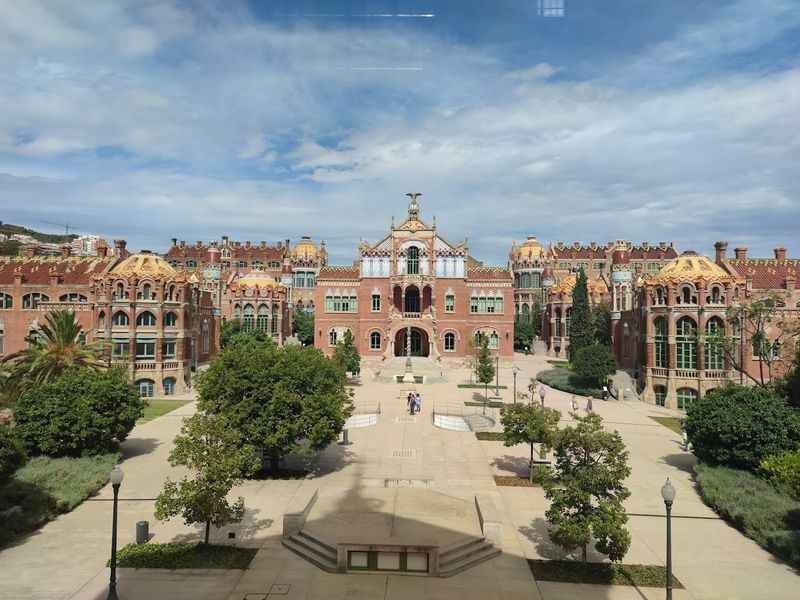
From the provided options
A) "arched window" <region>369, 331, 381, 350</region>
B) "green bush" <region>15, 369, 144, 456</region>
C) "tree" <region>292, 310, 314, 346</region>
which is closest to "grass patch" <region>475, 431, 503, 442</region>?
"green bush" <region>15, 369, 144, 456</region>

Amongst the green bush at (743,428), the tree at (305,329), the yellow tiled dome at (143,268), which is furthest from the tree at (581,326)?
the yellow tiled dome at (143,268)

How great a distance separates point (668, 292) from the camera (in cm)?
4541

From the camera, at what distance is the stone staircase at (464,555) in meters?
16.0

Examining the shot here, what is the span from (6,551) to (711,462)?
28.8m

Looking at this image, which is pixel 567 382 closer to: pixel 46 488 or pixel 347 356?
pixel 347 356

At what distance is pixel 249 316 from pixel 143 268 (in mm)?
27641

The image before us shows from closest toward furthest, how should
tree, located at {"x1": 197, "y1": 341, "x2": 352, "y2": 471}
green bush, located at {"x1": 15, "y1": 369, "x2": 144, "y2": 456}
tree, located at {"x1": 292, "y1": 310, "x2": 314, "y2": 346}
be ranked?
tree, located at {"x1": 197, "y1": 341, "x2": 352, "y2": 471}
green bush, located at {"x1": 15, "y1": 369, "x2": 144, "y2": 456}
tree, located at {"x1": 292, "y1": 310, "x2": 314, "y2": 346}

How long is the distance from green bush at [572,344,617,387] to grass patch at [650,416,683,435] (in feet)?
26.3

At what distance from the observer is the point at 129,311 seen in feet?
156

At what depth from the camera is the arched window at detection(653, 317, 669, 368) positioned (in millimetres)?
45812

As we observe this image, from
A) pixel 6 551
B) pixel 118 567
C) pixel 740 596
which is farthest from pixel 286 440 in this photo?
pixel 740 596

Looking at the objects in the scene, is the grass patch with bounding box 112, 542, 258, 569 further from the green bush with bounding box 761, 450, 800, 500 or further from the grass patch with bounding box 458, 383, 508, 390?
the grass patch with bounding box 458, 383, 508, 390

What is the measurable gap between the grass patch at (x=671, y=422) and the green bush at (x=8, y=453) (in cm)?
3645

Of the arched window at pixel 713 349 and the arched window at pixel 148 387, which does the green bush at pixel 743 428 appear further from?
the arched window at pixel 148 387
